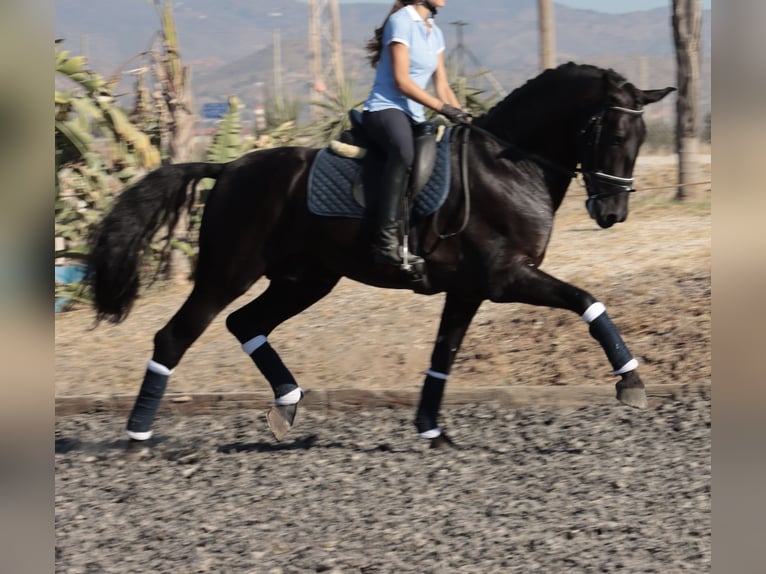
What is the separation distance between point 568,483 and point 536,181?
160cm

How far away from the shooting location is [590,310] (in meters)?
5.69

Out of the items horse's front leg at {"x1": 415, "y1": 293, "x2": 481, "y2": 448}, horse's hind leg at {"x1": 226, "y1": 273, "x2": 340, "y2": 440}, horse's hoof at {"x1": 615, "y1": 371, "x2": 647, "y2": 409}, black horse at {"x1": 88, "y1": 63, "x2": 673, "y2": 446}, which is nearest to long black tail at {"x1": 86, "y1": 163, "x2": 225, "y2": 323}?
black horse at {"x1": 88, "y1": 63, "x2": 673, "y2": 446}

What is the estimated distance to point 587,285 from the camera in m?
9.29

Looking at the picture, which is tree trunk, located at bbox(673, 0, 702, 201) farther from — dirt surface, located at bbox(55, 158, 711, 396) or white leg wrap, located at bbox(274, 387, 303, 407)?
white leg wrap, located at bbox(274, 387, 303, 407)

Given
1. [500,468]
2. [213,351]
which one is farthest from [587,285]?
[500,468]

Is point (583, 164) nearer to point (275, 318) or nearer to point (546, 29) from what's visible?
point (275, 318)

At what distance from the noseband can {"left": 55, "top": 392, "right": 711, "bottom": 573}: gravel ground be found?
4.57 ft

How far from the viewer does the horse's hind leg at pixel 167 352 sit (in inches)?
246

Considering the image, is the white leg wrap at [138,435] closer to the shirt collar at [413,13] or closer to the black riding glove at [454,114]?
the black riding glove at [454,114]

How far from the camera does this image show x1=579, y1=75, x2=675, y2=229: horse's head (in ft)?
18.8

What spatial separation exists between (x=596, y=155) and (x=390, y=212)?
3.63 ft

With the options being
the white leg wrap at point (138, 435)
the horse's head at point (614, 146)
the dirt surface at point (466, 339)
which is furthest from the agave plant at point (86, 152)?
the horse's head at point (614, 146)

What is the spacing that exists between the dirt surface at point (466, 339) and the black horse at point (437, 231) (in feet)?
5.28
